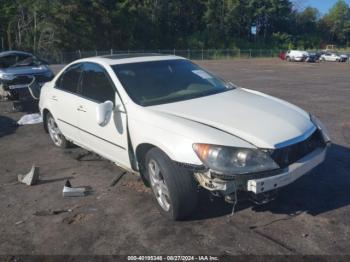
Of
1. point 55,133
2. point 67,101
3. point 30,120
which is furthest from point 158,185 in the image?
point 30,120

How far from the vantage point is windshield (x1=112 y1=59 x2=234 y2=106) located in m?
4.54

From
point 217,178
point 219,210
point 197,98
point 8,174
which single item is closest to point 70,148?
point 8,174

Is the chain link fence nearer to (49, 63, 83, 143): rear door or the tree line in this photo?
the tree line

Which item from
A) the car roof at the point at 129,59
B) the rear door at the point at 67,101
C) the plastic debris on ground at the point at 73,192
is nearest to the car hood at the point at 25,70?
the rear door at the point at 67,101

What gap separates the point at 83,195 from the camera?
4.70m

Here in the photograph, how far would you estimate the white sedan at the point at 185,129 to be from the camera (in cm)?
348

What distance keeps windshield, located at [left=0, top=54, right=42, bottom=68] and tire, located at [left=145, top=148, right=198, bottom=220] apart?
9.20 m

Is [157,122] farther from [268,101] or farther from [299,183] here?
[299,183]

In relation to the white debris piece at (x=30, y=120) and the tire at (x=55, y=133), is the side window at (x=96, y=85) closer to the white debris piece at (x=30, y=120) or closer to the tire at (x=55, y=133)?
the tire at (x=55, y=133)

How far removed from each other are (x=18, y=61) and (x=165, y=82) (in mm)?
8973

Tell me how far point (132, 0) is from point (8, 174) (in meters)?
61.2

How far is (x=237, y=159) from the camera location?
3.47 m

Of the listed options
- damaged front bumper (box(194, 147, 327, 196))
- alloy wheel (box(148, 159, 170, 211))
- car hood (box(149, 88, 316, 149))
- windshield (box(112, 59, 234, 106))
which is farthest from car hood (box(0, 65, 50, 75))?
damaged front bumper (box(194, 147, 327, 196))

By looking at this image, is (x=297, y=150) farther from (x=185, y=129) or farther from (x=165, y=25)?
(x=165, y=25)
